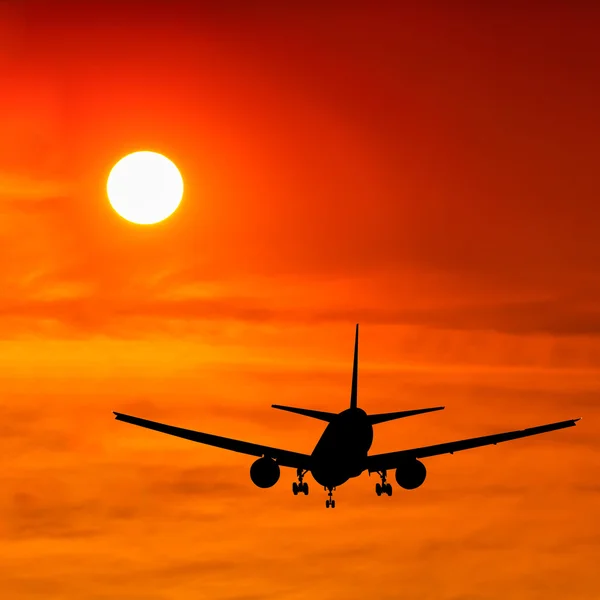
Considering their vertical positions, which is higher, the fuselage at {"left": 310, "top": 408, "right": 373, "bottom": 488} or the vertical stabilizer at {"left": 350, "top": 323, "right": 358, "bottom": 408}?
the vertical stabilizer at {"left": 350, "top": 323, "right": 358, "bottom": 408}

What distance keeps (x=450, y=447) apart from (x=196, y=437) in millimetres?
23270

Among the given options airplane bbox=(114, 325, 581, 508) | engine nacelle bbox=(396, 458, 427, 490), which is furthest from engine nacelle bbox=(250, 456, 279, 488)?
engine nacelle bbox=(396, 458, 427, 490)

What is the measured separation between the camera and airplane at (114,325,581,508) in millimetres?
136250

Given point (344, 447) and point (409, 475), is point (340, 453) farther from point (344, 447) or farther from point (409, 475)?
point (409, 475)

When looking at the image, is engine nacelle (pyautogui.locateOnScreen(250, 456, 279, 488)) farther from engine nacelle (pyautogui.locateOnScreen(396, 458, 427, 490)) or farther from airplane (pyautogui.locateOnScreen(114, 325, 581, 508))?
engine nacelle (pyautogui.locateOnScreen(396, 458, 427, 490))

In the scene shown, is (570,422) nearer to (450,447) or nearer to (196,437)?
(450,447)

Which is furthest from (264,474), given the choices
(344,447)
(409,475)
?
(409,475)

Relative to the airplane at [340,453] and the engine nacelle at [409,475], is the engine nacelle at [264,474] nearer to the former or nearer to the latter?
the airplane at [340,453]

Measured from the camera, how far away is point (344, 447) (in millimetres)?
136250

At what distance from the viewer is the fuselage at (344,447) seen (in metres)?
136

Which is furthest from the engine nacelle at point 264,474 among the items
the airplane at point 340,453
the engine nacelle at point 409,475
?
the engine nacelle at point 409,475

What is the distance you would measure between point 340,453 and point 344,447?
0.90m

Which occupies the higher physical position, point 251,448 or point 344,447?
point 251,448

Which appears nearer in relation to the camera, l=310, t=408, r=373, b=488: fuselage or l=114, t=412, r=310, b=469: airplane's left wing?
l=310, t=408, r=373, b=488: fuselage
